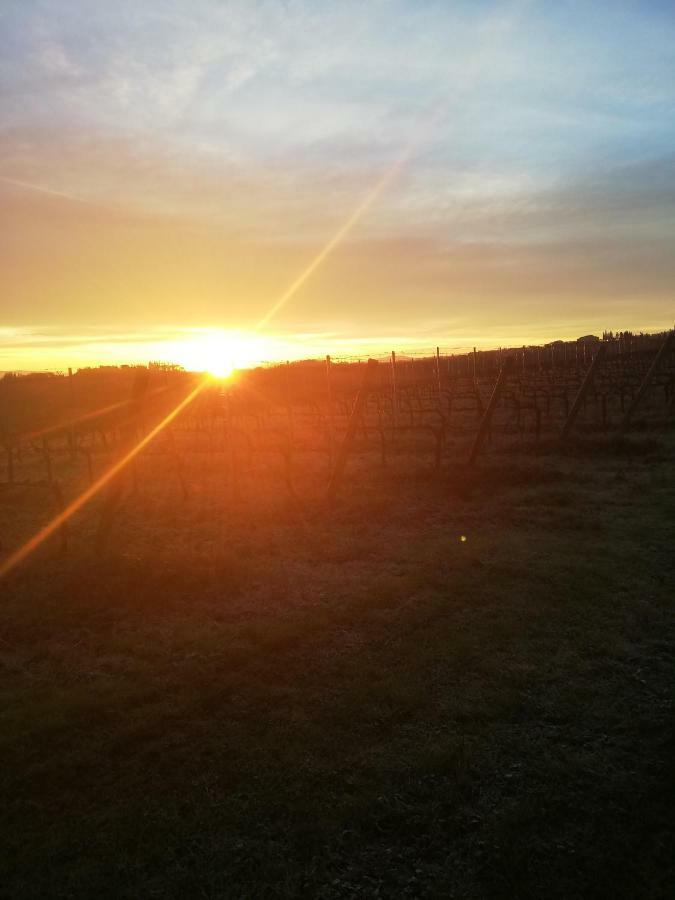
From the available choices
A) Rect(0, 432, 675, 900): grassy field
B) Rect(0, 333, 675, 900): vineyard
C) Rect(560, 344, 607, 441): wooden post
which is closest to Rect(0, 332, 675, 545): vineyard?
Rect(560, 344, 607, 441): wooden post

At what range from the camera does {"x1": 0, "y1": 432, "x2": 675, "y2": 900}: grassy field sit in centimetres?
325

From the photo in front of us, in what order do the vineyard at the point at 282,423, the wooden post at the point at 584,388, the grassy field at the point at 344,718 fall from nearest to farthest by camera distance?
the grassy field at the point at 344,718, the vineyard at the point at 282,423, the wooden post at the point at 584,388

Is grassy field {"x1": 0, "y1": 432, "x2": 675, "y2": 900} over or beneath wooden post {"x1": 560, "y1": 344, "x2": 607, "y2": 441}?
beneath

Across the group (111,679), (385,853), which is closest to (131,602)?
(111,679)

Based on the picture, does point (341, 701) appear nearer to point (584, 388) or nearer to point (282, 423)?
point (584, 388)

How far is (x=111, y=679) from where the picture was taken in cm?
534

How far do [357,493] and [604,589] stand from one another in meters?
6.40

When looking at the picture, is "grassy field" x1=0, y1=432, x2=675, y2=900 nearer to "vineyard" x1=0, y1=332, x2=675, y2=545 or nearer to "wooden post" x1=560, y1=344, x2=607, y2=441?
"vineyard" x1=0, y1=332, x2=675, y2=545

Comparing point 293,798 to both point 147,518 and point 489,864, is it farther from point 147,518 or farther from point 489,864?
point 147,518

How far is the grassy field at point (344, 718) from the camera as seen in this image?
128 inches

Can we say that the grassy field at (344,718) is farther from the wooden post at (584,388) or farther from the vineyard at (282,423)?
the wooden post at (584,388)

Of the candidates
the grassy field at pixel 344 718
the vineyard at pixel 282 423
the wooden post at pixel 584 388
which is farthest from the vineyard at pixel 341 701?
the wooden post at pixel 584 388

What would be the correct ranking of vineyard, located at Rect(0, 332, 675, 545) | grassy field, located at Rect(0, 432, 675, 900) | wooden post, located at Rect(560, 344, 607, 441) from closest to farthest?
1. grassy field, located at Rect(0, 432, 675, 900)
2. vineyard, located at Rect(0, 332, 675, 545)
3. wooden post, located at Rect(560, 344, 607, 441)

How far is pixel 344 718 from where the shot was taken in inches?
180
